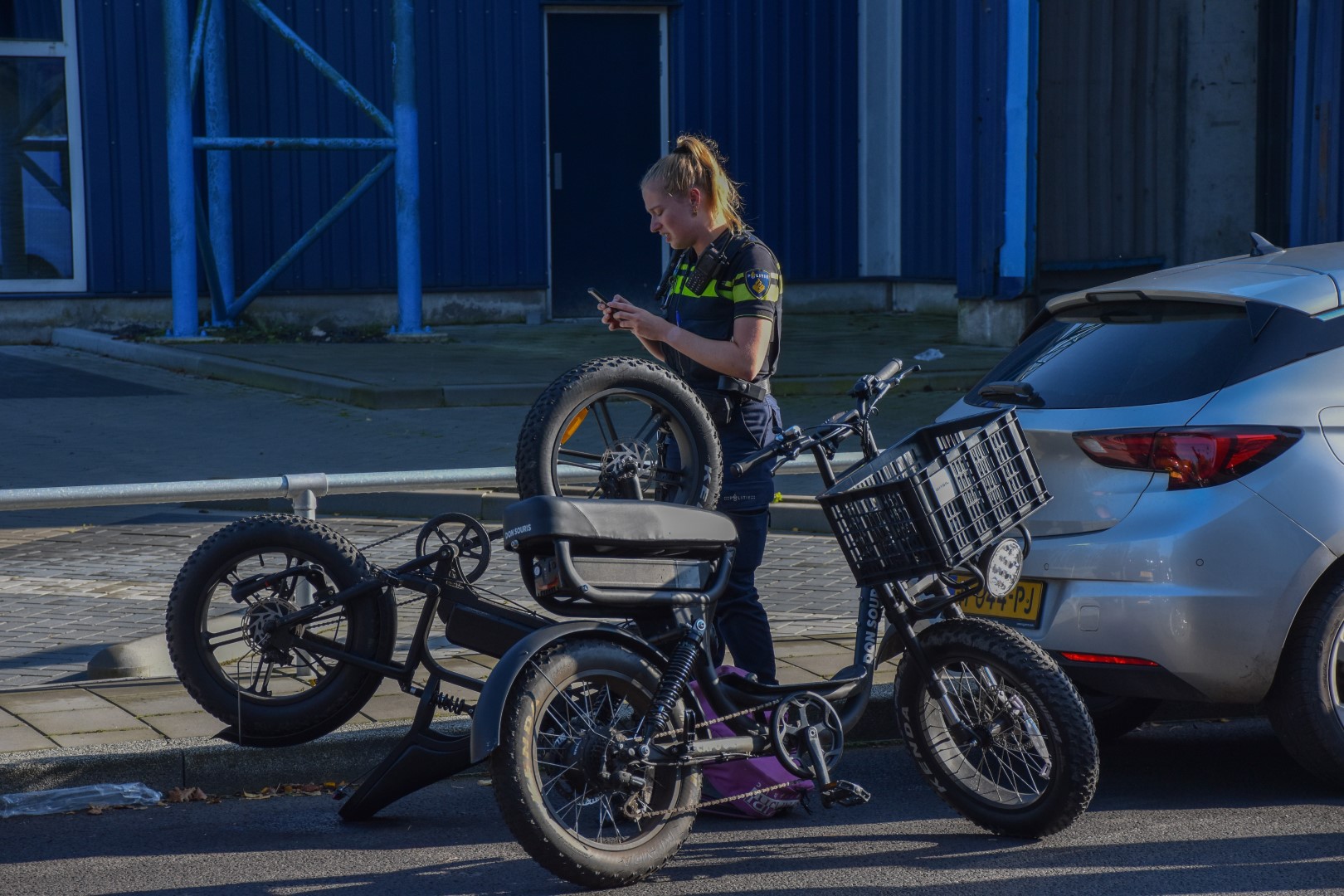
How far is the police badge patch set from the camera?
4555 millimetres

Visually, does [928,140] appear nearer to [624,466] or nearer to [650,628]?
[624,466]

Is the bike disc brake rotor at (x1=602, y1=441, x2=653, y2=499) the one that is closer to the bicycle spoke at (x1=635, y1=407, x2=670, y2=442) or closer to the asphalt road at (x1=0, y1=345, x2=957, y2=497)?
the bicycle spoke at (x1=635, y1=407, x2=670, y2=442)

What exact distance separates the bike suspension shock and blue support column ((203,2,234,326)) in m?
12.4

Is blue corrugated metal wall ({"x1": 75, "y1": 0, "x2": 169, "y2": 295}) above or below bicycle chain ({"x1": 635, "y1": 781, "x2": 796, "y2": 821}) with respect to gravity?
above

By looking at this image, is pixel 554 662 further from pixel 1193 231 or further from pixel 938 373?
pixel 1193 231

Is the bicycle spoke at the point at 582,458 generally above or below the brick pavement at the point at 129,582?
above

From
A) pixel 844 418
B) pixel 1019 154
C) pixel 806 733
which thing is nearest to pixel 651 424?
pixel 844 418

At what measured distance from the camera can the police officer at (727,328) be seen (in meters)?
4.56

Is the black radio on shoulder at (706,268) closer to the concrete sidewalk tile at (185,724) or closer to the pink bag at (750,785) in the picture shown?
the pink bag at (750,785)

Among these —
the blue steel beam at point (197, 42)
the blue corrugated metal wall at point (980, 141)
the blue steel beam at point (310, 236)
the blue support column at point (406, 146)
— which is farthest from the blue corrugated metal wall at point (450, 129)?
the blue corrugated metal wall at point (980, 141)

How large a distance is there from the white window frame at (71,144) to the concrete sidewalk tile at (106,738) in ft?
40.1

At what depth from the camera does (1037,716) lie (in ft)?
13.8

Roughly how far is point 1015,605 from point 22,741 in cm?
279

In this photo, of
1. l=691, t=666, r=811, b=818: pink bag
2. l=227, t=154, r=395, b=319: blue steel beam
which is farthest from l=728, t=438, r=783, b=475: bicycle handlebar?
l=227, t=154, r=395, b=319: blue steel beam
